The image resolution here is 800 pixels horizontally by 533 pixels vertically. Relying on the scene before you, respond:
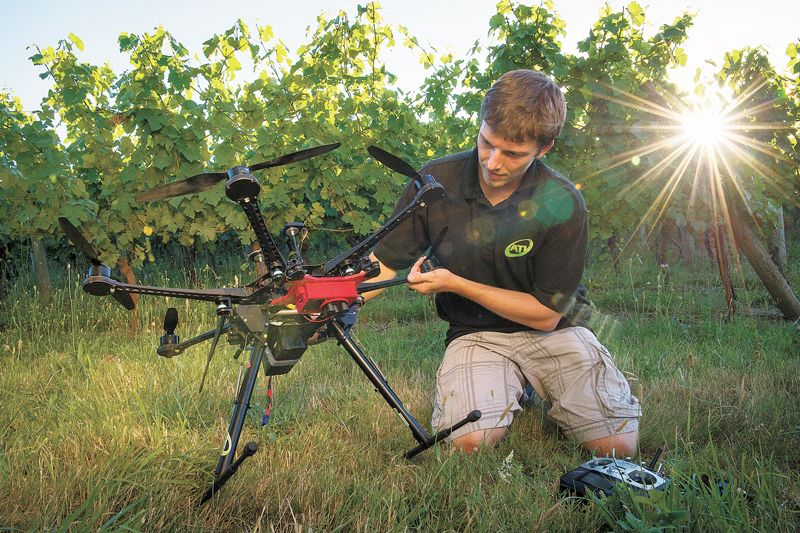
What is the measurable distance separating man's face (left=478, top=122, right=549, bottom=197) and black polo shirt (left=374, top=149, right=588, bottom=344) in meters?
0.16

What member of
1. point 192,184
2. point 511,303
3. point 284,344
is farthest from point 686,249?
point 192,184

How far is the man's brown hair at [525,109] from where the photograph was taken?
241 centimetres

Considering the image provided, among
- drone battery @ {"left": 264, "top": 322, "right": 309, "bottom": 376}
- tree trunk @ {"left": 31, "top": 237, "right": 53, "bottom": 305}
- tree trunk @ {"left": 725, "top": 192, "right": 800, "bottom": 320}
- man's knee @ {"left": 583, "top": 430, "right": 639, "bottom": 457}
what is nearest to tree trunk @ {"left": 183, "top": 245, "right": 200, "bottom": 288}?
tree trunk @ {"left": 31, "top": 237, "right": 53, "bottom": 305}

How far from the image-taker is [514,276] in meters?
2.84

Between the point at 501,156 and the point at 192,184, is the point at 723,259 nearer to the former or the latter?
the point at 501,156

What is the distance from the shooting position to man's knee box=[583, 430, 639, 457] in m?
2.62

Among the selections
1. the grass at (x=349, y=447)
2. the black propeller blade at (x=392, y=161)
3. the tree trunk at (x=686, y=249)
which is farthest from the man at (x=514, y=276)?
the tree trunk at (x=686, y=249)

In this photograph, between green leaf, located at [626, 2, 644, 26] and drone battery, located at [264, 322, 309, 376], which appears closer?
drone battery, located at [264, 322, 309, 376]

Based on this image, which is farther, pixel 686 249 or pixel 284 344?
pixel 686 249

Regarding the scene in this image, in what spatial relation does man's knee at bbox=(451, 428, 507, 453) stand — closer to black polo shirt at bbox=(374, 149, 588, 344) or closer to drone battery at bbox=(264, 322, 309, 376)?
black polo shirt at bbox=(374, 149, 588, 344)

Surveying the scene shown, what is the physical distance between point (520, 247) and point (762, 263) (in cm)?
381

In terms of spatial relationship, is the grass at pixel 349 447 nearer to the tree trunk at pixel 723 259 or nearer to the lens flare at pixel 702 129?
the tree trunk at pixel 723 259

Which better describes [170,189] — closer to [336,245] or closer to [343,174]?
[343,174]

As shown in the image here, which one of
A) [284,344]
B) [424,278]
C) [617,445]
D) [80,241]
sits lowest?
[617,445]
